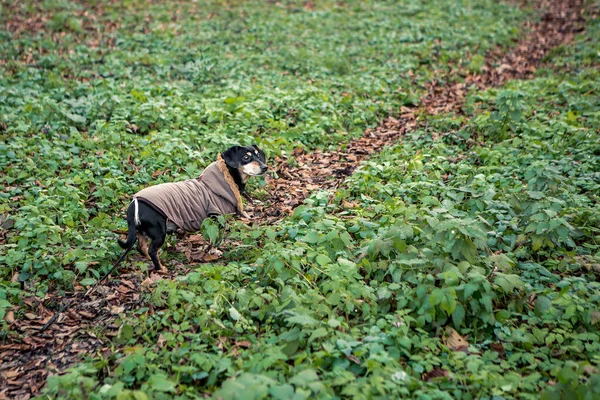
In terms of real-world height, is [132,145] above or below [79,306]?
above

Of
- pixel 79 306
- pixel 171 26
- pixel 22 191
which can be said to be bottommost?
pixel 79 306

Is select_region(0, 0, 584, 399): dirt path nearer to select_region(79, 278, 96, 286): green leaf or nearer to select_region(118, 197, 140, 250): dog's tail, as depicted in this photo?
select_region(79, 278, 96, 286): green leaf

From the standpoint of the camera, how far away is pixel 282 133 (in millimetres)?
8719

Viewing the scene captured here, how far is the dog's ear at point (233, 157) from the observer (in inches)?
251

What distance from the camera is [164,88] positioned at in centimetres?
999

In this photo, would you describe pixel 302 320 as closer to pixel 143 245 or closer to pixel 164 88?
pixel 143 245

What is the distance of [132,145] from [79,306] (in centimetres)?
352

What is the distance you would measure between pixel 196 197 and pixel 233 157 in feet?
2.54

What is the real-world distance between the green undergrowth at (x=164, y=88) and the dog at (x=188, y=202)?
58 centimetres

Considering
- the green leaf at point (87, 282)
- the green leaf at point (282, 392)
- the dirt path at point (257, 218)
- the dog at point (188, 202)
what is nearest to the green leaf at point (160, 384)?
the green leaf at point (282, 392)

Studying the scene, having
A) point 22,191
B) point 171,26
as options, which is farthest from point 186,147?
point 171,26

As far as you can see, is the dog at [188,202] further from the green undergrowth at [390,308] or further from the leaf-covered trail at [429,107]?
the leaf-covered trail at [429,107]

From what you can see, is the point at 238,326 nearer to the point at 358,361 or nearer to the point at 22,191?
the point at 358,361

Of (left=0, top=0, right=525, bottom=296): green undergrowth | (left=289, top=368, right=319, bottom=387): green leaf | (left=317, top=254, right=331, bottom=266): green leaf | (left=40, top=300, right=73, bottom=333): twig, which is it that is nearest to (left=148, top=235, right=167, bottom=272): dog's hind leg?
(left=0, top=0, right=525, bottom=296): green undergrowth
